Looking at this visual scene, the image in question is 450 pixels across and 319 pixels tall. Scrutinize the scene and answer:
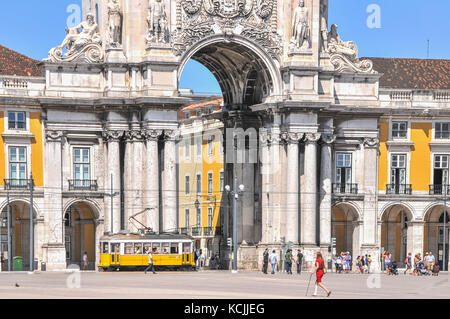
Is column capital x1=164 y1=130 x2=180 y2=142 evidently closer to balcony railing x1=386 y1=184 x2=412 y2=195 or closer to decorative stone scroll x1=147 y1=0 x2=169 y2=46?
decorative stone scroll x1=147 y1=0 x2=169 y2=46

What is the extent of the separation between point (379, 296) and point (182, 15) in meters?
33.8

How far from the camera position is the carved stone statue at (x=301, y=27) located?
281ft

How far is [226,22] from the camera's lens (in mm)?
85438

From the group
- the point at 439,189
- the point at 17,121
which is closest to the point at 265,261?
the point at 439,189

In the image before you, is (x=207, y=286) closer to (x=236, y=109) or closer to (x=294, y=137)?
(x=294, y=137)

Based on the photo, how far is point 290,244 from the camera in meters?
84.9

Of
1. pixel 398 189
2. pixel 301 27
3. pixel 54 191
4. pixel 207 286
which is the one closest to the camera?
pixel 207 286

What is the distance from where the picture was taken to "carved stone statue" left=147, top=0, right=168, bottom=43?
271 ft

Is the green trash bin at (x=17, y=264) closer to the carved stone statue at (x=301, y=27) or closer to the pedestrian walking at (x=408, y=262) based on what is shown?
the carved stone statue at (x=301, y=27)

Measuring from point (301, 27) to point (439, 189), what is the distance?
1601 centimetres

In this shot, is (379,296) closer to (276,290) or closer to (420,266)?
(276,290)

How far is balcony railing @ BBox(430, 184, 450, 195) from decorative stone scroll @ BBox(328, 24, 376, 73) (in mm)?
9604

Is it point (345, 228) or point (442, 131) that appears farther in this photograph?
point (345, 228)

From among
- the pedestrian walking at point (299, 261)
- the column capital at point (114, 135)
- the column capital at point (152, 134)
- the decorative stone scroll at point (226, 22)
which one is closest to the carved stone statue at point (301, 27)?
the decorative stone scroll at point (226, 22)
